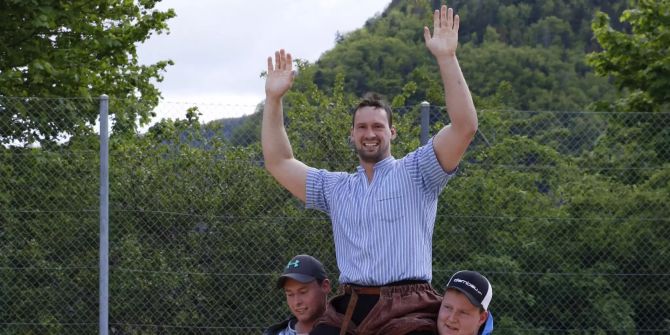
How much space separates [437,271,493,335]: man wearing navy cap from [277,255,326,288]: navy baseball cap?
748 mm

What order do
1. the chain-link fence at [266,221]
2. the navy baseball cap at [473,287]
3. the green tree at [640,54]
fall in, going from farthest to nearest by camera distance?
the green tree at [640,54] < the chain-link fence at [266,221] < the navy baseball cap at [473,287]

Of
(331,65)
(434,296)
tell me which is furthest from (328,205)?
(331,65)

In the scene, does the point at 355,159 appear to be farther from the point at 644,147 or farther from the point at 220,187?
the point at 644,147

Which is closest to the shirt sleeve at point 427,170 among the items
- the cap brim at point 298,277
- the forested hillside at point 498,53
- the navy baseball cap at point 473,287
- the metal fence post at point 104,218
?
the navy baseball cap at point 473,287

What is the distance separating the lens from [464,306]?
3.96 metres

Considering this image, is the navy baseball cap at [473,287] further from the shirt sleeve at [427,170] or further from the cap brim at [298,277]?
the cap brim at [298,277]

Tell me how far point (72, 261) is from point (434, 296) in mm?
3625

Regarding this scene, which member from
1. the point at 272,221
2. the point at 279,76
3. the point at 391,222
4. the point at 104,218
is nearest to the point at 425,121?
the point at 272,221

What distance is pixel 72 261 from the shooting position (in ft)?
23.0

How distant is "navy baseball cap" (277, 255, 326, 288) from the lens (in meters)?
4.54

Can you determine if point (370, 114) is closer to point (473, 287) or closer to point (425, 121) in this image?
point (473, 287)

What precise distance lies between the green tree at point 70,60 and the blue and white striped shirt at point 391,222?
346 centimetres

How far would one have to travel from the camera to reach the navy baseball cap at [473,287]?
3973 mm

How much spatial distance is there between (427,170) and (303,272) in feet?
2.91
